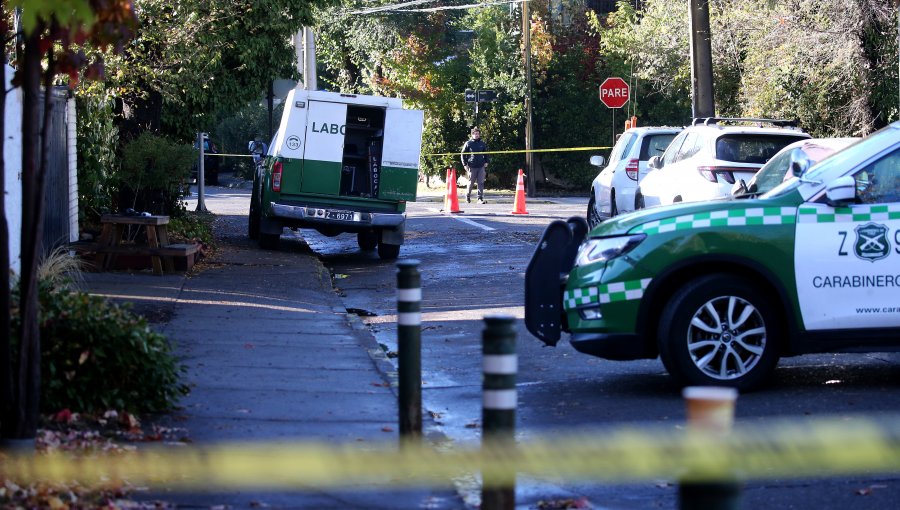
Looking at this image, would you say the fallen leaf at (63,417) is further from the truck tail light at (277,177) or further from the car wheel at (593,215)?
the car wheel at (593,215)

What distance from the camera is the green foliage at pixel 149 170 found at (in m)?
16.4

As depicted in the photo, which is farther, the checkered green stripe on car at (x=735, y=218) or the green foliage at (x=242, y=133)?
the green foliage at (x=242, y=133)

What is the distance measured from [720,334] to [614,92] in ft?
86.2

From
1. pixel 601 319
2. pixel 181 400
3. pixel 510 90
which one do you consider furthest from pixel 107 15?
pixel 510 90

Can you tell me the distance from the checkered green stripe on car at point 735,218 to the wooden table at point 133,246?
7467 millimetres

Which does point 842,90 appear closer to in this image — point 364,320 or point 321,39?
point 364,320

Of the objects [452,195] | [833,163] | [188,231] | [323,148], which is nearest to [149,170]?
[188,231]

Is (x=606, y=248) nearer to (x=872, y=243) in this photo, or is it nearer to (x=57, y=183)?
(x=872, y=243)

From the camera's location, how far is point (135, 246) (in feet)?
45.8

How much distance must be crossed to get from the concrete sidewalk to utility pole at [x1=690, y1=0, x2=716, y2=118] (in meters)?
12.4

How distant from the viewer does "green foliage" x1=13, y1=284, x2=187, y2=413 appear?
6.67 m

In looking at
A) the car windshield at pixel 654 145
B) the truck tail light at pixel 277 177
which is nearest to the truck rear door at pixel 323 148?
the truck tail light at pixel 277 177

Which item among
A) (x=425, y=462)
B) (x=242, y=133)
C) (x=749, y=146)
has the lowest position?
(x=425, y=462)

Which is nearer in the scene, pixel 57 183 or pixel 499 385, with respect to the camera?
pixel 499 385
